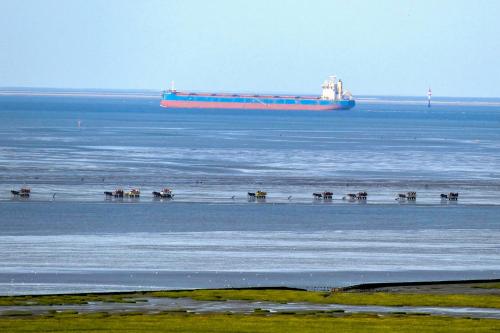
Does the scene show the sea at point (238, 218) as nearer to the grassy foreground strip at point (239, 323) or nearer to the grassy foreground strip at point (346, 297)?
the grassy foreground strip at point (346, 297)

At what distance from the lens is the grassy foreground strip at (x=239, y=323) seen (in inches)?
1089

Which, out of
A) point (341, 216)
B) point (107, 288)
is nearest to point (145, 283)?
point (107, 288)

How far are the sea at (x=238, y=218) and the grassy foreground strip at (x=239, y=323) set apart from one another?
6.19m

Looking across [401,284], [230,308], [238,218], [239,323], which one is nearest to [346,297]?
[401,284]

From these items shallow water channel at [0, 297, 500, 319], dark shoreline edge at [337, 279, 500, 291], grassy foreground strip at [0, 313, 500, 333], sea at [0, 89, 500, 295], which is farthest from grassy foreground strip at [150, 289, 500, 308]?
grassy foreground strip at [0, 313, 500, 333]

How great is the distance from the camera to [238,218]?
184 ft

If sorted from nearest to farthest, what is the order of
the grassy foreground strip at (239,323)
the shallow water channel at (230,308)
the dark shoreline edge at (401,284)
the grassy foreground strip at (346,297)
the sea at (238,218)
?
the grassy foreground strip at (239,323) < the shallow water channel at (230,308) < the grassy foreground strip at (346,297) < the dark shoreline edge at (401,284) < the sea at (238,218)

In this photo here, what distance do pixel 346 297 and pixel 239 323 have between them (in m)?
6.08

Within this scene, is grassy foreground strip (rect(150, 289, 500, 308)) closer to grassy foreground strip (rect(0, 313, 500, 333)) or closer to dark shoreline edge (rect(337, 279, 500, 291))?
dark shoreline edge (rect(337, 279, 500, 291))

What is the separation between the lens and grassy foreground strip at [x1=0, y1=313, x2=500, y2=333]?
90.8ft

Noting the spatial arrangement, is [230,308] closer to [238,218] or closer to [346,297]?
[346,297]

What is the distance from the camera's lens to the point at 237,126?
171 metres

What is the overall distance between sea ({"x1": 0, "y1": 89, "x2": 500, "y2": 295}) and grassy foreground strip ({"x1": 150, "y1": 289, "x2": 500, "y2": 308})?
2.11 metres

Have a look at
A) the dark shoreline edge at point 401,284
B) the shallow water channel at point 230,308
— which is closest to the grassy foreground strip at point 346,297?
the shallow water channel at point 230,308
